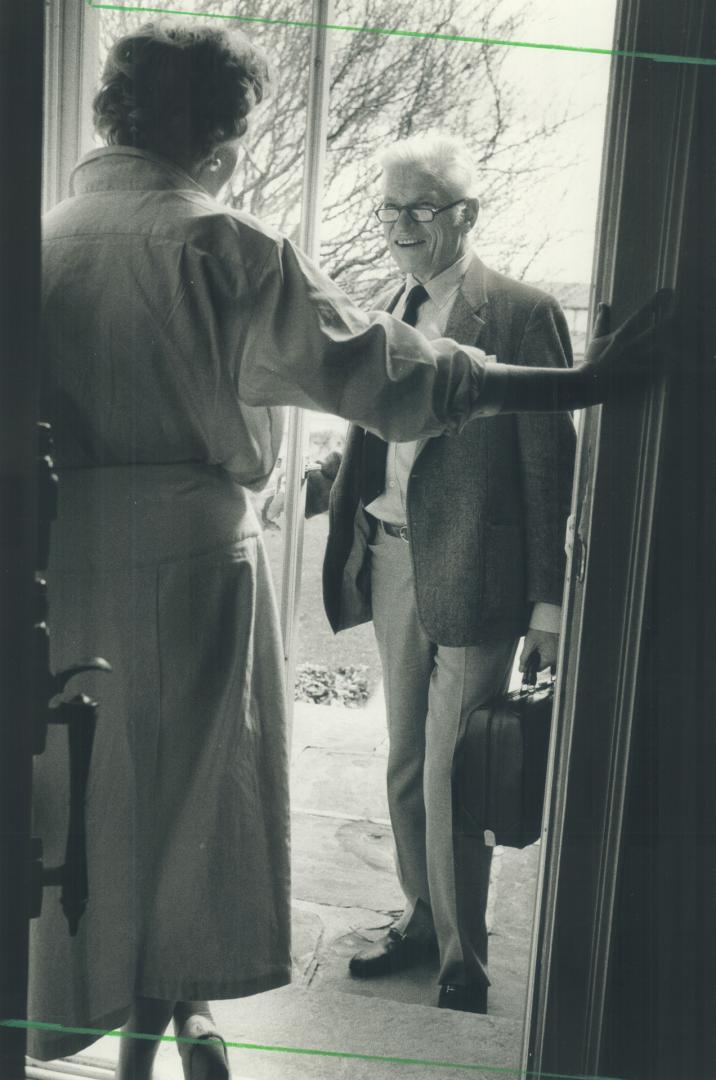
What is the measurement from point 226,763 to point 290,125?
857 mm

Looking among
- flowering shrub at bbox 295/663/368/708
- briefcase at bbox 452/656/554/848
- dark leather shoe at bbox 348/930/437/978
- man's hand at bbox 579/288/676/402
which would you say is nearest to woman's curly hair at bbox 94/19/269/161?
man's hand at bbox 579/288/676/402

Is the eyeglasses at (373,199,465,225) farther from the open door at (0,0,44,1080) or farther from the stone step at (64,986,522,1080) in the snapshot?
the stone step at (64,986,522,1080)

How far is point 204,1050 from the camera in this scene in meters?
1.71

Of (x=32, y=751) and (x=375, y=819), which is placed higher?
(x=32, y=751)

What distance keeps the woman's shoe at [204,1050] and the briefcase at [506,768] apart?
50 centimetres

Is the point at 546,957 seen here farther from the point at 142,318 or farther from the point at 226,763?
the point at 142,318

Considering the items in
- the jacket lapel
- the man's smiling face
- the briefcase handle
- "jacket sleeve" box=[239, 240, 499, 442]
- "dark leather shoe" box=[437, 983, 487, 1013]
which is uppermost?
the man's smiling face

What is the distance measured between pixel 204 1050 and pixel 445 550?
0.84m

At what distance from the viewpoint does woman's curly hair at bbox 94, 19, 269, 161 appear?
1.44 meters

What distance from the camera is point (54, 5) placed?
58.7 inches

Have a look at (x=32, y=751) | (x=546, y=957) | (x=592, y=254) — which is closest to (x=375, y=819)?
(x=546, y=957)

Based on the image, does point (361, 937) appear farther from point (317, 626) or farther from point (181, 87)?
point (181, 87)

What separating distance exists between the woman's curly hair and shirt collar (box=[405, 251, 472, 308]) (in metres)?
0.31

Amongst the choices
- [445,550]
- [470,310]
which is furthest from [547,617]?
[470,310]
